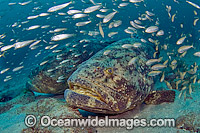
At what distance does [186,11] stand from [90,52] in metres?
28.4

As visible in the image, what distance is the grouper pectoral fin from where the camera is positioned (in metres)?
4.99

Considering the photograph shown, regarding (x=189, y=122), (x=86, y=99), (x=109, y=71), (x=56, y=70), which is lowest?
(x=189, y=122)

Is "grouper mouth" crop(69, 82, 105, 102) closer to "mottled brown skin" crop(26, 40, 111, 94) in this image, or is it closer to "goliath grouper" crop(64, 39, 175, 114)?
"goliath grouper" crop(64, 39, 175, 114)

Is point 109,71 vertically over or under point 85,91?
over

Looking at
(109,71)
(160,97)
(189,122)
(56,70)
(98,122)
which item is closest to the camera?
(189,122)

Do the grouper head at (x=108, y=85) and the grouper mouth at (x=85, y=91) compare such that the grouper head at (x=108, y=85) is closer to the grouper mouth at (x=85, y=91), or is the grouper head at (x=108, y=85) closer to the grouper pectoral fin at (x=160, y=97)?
the grouper mouth at (x=85, y=91)

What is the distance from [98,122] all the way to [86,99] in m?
1.15

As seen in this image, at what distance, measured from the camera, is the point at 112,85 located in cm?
395

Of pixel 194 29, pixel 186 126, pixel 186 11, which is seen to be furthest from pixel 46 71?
pixel 186 11

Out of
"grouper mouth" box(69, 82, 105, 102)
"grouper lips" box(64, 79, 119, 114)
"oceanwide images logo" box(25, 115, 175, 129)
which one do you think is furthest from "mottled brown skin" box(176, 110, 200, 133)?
"grouper mouth" box(69, 82, 105, 102)

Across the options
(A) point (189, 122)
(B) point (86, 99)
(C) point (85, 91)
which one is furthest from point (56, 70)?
(A) point (189, 122)

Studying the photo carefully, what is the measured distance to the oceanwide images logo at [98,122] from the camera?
3.43 meters

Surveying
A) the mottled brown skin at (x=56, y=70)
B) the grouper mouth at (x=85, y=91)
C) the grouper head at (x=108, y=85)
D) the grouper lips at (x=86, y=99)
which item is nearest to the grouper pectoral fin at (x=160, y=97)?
the grouper head at (x=108, y=85)

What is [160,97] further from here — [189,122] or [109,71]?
[109,71]
